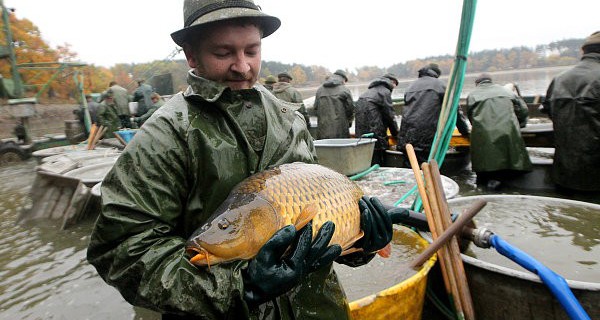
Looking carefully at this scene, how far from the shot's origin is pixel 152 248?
1146 mm

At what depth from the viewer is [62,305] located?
162 inches

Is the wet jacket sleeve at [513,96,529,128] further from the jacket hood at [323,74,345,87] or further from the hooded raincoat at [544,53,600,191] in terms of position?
the jacket hood at [323,74,345,87]

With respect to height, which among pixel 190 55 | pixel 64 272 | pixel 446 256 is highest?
pixel 190 55

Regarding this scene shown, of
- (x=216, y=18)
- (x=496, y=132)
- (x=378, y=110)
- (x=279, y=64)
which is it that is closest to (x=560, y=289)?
(x=216, y=18)

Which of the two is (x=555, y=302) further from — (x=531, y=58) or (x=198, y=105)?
(x=531, y=58)

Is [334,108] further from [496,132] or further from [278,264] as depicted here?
[278,264]

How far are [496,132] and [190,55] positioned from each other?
639 centimetres

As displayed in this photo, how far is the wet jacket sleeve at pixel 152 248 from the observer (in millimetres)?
1118

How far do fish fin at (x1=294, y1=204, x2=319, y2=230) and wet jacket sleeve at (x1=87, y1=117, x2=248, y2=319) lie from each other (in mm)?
248

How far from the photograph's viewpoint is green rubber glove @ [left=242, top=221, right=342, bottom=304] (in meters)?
1.18

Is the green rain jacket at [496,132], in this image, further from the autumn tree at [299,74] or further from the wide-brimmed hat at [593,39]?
the autumn tree at [299,74]

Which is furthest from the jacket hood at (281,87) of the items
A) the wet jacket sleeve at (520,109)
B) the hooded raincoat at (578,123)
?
the hooded raincoat at (578,123)

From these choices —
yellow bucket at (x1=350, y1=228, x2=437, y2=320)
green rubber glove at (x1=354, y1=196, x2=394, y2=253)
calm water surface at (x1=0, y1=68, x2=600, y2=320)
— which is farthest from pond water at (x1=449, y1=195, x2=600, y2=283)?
green rubber glove at (x1=354, y1=196, x2=394, y2=253)

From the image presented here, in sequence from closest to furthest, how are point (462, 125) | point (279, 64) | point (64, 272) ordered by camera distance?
point (64, 272) < point (462, 125) < point (279, 64)
